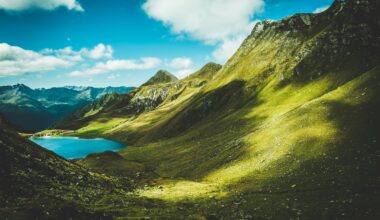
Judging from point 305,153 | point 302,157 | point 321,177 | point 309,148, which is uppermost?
point 309,148

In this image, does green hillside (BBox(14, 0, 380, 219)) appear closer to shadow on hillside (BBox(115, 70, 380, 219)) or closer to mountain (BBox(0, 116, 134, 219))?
shadow on hillside (BBox(115, 70, 380, 219))

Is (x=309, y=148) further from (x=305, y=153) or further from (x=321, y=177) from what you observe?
(x=321, y=177)

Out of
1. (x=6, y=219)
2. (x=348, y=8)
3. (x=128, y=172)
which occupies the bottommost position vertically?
(x=128, y=172)

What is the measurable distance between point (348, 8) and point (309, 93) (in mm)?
58745

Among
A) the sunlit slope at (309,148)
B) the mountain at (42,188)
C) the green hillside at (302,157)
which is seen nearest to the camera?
the mountain at (42,188)

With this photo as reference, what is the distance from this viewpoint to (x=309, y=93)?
398 ft

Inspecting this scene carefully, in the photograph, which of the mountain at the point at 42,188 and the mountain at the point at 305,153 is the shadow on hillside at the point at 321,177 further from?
the mountain at the point at 42,188

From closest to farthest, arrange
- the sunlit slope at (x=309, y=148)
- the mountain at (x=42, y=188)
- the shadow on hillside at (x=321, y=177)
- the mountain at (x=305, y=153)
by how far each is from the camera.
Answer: the mountain at (x=42, y=188) → the shadow on hillside at (x=321, y=177) → the mountain at (x=305, y=153) → the sunlit slope at (x=309, y=148)

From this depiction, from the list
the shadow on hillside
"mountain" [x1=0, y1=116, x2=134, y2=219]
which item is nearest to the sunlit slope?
the shadow on hillside

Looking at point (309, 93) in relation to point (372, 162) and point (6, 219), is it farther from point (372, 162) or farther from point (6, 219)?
point (6, 219)

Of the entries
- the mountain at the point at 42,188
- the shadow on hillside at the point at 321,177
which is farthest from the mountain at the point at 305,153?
the mountain at the point at 42,188

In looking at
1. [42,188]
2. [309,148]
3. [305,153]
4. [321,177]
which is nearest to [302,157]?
[305,153]

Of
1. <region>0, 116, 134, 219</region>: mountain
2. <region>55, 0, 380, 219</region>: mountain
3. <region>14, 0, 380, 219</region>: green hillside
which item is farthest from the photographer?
<region>55, 0, 380, 219</region>: mountain

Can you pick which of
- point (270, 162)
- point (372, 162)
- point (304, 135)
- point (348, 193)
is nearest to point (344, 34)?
point (304, 135)
